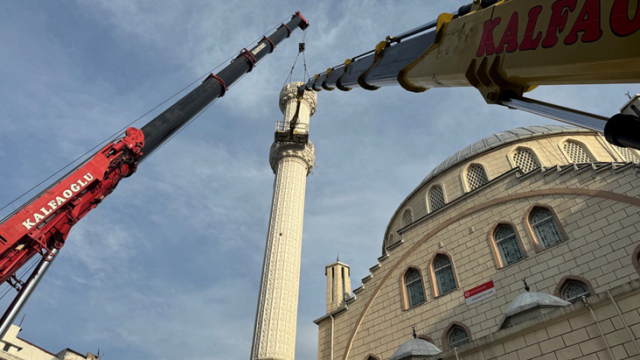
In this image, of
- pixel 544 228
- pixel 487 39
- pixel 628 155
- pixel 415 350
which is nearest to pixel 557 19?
pixel 487 39

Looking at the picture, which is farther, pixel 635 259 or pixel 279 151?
pixel 279 151

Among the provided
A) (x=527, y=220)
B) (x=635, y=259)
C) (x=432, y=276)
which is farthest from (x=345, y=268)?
(x=635, y=259)

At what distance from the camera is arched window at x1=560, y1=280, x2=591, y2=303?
10.9 metres

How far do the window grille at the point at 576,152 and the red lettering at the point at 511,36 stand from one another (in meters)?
17.7

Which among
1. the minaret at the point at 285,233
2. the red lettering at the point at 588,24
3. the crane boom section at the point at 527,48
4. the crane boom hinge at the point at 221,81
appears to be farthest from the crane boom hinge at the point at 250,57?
the red lettering at the point at 588,24

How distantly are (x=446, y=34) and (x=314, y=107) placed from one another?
2408 centimetres

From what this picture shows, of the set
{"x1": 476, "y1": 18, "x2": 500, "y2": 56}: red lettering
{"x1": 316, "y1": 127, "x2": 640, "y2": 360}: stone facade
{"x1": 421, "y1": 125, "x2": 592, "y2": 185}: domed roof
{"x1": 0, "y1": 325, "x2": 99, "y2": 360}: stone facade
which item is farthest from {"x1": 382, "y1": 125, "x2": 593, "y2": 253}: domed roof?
{"x1": 0, "y1": 325, "x2": 99, "y2": 360}: stone facade

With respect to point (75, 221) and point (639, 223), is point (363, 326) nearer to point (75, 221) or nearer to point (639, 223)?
point (639, 223)

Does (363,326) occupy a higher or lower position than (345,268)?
lower

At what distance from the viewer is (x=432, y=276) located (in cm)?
1452

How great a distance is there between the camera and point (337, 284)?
1811cm

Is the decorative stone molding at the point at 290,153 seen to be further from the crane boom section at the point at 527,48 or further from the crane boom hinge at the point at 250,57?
the crane boom section at the point at 527,48

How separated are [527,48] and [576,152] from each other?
18.8 meters

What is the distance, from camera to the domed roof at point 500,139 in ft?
66.7
